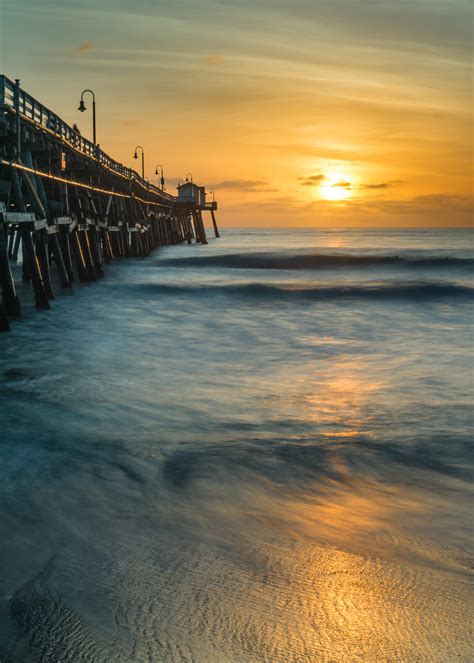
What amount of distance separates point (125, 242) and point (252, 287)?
1298 centimetres

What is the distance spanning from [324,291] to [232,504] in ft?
86.4

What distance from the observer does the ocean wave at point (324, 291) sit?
96.2 feet

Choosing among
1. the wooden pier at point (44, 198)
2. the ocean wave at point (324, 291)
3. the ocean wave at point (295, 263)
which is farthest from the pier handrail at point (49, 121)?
the ocean wave at point (295, 263)

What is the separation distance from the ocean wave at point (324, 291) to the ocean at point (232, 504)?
14.9 m

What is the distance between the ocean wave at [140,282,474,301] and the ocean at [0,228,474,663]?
49.0ft

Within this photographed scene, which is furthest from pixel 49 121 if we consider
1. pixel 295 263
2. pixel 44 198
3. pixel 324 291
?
pixel 295 263

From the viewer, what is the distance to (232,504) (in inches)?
220

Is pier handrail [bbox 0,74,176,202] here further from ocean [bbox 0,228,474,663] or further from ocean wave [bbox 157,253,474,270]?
ocean wave [bbox 157,253,474,270]

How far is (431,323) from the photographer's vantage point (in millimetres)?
20344

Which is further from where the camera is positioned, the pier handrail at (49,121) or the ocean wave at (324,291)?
the ocean wave at (324,291)

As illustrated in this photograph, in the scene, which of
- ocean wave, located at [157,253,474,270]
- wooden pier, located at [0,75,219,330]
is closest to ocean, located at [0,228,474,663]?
wooden pier, located at [0,75,219,330]

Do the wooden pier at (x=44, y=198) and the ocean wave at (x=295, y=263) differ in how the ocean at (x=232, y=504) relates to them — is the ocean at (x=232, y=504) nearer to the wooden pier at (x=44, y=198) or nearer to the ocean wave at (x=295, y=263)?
the wooden pier at (x=44, y=198)

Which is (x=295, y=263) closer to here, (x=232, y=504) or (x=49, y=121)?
(x=49, y=121)

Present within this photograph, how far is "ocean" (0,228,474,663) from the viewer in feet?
12.0
